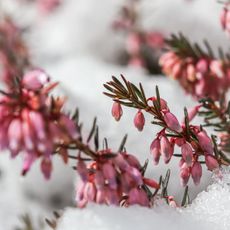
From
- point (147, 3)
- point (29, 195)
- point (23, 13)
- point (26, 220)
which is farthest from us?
point (23, 13)

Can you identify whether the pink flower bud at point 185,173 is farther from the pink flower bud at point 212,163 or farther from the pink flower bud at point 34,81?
the pink flower bud at point 34,81

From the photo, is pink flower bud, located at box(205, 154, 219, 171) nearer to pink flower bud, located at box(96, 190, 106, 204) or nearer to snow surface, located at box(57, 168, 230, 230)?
snow surface, located at box(57, 168, 230, 230)

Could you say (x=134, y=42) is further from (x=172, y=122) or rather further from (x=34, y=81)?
(x=34, y=81)

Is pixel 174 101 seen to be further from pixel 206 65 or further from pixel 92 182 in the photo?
pixel 92 182

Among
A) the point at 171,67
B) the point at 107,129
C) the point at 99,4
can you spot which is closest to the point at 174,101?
the point at 107,129

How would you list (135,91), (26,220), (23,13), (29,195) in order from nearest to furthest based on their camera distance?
1. (135,91)
2. (26,220)
3. (29,195)
4. (23,13)

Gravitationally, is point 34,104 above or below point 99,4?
below

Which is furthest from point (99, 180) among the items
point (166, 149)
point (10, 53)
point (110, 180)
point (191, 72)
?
point (10, 53)
